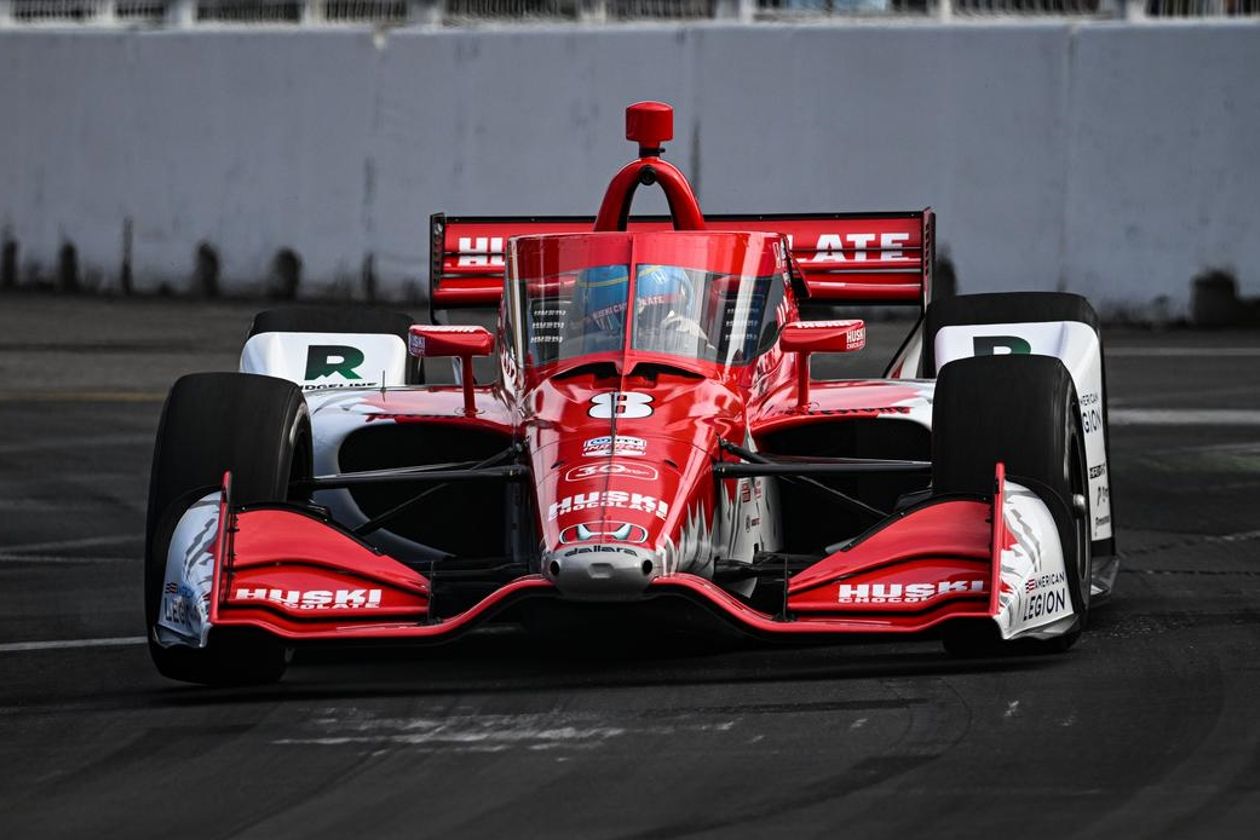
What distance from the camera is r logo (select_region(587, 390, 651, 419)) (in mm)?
7199

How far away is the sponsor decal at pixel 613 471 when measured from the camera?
22.3ft

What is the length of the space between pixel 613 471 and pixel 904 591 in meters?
0.87

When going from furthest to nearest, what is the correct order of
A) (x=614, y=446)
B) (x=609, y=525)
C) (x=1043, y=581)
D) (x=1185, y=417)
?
1. (x=1185, y=417)
2. (x=614, y=446)
3. (x=1043, y=581)
4. (x=609, y=525)

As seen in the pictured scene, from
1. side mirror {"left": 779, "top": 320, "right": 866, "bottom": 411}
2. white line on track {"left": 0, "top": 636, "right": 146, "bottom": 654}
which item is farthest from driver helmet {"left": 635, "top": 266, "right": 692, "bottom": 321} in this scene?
white line on track {"left": 0, "top": 636, "right": 146, "bottom": 654}

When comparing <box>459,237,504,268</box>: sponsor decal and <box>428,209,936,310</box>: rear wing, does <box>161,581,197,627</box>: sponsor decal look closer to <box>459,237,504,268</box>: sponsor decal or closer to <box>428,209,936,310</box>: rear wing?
<box>428,209,936,310</box>: rear wing

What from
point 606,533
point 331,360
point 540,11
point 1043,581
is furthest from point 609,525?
point 540,11

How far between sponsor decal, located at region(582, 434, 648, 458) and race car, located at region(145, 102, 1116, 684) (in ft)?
0.04

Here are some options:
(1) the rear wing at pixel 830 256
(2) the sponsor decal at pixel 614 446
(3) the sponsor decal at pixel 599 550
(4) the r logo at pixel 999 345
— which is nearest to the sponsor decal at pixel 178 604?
(3) the sponsor decal at pixel 599 550

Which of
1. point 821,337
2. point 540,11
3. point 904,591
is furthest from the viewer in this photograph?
point 540,11

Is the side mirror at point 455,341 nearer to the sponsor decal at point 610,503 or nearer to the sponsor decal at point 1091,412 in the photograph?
the sponsor decal at point 610,503

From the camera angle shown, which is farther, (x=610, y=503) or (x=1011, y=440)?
(x=1011, y=440)

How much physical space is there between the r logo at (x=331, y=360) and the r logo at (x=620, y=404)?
8.52 feet

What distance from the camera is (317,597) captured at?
6.72 metres

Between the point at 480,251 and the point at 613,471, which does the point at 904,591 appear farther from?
the point at 480,251
